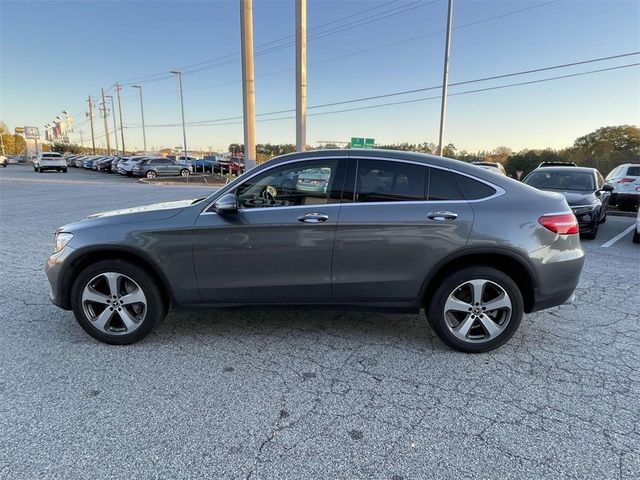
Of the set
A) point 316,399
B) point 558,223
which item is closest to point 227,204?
point 316,399

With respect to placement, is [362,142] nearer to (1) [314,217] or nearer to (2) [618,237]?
(2) [618,237]

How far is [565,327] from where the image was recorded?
4.00 m

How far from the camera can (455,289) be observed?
335 cm

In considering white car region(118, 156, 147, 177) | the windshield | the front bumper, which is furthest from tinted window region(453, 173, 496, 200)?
white car region(118, 156, 147, 177)

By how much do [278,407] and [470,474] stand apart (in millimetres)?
1223

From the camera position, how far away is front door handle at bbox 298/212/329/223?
3.31m

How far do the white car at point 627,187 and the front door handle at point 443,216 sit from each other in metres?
10.8

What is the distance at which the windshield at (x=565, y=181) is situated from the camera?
8.95 metres

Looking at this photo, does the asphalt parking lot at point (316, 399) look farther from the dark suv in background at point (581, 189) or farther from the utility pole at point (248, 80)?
the utility pole at point (248, 80)

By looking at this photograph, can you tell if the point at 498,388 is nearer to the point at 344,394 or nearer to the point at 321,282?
the point at 344,394

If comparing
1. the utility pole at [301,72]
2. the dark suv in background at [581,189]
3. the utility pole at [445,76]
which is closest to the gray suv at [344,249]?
the dark suv in background at [581,189]

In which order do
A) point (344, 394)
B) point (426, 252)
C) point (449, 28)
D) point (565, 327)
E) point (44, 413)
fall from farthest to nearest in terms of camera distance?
point (449, 28) → point (565, 327) → point (426, 252) → point (344, 394) → point (44, 413)

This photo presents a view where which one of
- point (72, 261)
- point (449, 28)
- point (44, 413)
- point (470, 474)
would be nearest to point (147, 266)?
point (72, 261)

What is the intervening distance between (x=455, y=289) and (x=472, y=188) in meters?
0.86
